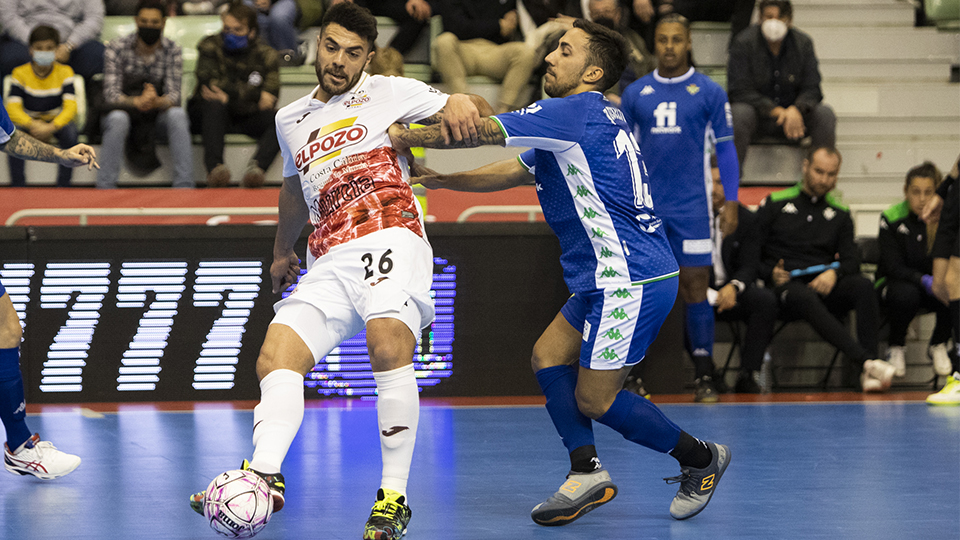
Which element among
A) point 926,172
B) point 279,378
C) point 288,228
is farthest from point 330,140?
point 926,172

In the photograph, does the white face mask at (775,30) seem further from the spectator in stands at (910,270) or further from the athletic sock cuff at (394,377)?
the athletic sock cuff at (394,377)

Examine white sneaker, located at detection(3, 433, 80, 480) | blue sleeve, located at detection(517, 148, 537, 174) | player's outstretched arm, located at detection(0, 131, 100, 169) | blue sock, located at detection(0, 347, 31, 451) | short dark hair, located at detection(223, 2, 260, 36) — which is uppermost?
short dark hair, located at detection(223, 2, 260, 36)

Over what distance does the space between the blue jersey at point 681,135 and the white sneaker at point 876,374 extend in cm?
182

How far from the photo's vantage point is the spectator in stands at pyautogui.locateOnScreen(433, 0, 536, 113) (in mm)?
9867

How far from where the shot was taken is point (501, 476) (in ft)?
14.8

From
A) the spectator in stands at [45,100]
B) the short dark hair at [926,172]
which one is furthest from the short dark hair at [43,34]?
the short dark hair at [926,172]

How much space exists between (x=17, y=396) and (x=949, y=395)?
5.66 meters

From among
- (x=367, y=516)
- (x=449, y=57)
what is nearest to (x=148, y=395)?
(x=367, y=516)

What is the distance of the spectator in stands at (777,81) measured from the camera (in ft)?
31.3

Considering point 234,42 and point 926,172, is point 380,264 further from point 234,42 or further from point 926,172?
point 234,42

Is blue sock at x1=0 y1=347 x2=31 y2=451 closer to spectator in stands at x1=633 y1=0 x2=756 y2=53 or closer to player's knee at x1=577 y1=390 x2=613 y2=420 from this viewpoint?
player's knee at x1=577 y1=390 x2=613 y2=420

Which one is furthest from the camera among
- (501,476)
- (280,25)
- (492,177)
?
(280,25)

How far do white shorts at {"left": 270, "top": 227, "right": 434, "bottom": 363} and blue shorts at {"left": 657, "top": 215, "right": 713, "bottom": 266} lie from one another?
3.31 metres

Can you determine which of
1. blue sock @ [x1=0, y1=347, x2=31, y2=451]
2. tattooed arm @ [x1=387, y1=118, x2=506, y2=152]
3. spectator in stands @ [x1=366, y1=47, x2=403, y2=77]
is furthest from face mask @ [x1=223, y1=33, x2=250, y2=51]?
tattooed arm @ [x1=387, y1=118, x2=506, y2=152]
